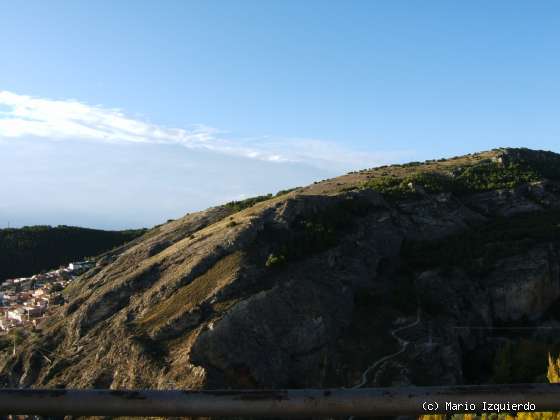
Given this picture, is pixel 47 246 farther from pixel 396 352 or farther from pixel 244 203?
pixel 396 352

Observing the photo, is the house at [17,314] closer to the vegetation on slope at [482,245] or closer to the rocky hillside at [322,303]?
the rocky hillside at [322,303]

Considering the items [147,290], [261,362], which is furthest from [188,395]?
[147,290]

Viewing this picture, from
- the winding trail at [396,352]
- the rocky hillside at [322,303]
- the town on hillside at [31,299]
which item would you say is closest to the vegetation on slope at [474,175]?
the rocky hillside at [322,303]

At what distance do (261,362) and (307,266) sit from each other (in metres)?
8.01

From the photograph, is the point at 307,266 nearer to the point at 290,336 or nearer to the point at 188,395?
the point at 290,336

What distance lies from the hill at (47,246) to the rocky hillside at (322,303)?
32.3 metres

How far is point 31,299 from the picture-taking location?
48.6 meters

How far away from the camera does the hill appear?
2822 inches

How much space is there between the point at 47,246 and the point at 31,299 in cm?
3005

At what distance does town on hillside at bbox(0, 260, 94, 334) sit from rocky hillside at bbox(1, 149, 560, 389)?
2.44 m

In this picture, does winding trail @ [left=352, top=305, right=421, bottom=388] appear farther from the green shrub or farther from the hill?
the hill

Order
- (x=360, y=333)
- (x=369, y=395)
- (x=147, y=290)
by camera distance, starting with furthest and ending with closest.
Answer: (x=147, y=290) < (x=360, y=333) < (x=369, y=395)

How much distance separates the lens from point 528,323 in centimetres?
3291

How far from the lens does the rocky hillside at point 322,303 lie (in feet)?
85.3
